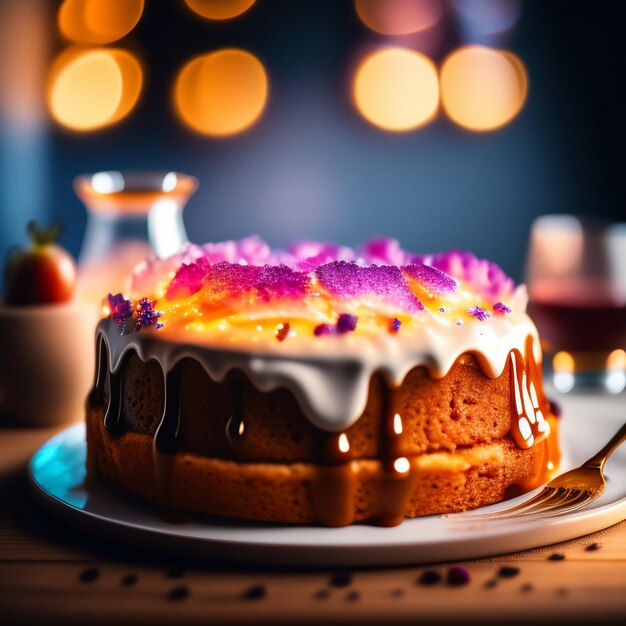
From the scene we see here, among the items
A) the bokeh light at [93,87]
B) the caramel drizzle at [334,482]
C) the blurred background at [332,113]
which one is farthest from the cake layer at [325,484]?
the bokeh light at [93,87]

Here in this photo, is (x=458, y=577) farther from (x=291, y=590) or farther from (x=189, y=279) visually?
(x=189, y=279)

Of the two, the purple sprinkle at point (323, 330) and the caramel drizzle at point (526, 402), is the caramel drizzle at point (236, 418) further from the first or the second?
the caramel drizzle at point (526, 402)

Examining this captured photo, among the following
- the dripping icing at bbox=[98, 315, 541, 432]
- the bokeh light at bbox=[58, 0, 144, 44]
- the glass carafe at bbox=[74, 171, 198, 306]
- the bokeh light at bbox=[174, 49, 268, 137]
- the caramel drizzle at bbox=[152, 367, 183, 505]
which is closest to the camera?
the dripping icing at bbox=[98, 315, 541, 432]

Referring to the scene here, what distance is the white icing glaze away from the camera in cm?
158

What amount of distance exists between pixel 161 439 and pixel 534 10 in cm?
394

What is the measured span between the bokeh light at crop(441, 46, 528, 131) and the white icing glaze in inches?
140

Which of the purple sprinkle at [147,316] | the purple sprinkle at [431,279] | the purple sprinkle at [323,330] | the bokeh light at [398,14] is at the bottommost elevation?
the purple sprinkle at [323,330]

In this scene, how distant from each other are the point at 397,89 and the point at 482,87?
500mm

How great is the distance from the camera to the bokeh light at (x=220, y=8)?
4.77m

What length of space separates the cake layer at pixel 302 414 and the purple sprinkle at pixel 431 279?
0.16 m

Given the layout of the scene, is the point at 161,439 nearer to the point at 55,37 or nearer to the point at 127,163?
the point at 127,163

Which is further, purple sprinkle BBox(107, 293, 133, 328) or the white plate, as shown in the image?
purple sprinkle BBox(107, 293, 133, 328)

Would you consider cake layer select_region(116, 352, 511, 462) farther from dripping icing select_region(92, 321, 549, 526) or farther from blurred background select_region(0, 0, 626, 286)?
blurred background select_region(0, 0, 626, 286)

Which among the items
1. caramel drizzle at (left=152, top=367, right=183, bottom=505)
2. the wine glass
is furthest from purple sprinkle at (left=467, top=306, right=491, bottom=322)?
the wine glass
